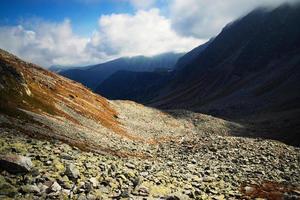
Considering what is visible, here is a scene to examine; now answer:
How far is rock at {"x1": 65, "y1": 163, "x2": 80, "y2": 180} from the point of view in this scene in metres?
20.3

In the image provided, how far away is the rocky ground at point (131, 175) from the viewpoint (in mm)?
18719

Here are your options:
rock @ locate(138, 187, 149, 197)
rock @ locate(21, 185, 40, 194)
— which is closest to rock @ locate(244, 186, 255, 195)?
rock @ locate(138, 187, 149, 197)

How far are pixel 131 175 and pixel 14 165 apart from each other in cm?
831

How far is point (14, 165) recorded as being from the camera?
19031 mm

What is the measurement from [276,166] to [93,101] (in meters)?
60.1

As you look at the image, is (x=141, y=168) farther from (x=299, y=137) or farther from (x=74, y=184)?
(x=299, y=137)

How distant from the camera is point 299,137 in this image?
74.6m

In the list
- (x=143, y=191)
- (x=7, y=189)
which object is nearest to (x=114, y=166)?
(x=143, y=191)

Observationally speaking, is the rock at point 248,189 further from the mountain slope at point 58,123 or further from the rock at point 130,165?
the mountain slope at point 58,123

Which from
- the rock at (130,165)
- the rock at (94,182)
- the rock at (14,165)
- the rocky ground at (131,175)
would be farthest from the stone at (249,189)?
the rock at (14,165)

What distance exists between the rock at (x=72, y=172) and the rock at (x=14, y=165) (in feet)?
7.25

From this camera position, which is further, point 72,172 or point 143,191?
point 143,191

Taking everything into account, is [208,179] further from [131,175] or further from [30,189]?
[30,189]

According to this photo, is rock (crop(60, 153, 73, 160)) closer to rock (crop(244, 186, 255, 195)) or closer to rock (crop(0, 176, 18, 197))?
rock (crop(0, 176, 18, 197))
